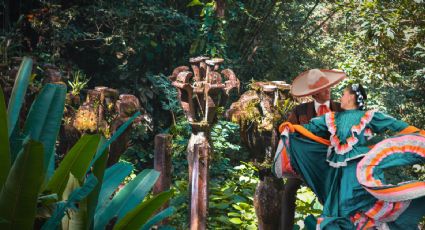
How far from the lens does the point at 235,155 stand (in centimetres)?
927

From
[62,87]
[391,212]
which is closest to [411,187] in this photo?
[391,212]

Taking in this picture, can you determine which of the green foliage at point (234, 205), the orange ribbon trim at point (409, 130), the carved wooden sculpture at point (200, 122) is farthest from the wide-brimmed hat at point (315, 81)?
the green foliage at point (234, 205)

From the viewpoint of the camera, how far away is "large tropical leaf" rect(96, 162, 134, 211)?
1.86 metres

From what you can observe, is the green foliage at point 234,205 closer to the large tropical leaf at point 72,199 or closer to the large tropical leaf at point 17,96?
the large tropical leaf at point 17,96

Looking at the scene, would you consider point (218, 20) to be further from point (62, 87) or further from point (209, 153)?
point (62, 87)

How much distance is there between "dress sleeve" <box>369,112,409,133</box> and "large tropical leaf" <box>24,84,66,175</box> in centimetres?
240

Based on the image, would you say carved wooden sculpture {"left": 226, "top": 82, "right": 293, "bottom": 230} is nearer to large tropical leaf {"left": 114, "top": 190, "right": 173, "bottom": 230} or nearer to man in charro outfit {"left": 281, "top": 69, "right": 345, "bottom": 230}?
man in charro outfit {"left": 281, "top": 69, "right": 345, "bottom": 230}

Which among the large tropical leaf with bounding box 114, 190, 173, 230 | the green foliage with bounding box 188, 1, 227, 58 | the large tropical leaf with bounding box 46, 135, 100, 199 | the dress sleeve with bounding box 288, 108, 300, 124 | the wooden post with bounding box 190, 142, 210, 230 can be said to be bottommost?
the wooden post with bounding box 190, 142, 210, 230

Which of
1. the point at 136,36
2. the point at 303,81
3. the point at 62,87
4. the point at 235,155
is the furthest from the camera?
the point at 235,155

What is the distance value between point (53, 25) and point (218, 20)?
2.49m

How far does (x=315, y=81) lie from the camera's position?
3.72m

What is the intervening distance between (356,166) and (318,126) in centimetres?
37

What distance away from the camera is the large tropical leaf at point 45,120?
156 centimetres

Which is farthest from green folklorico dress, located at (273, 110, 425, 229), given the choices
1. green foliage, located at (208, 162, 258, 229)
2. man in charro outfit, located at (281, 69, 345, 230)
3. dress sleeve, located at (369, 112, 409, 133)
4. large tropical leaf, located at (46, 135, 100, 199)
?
large tropical leaf, located at (46, 135, 100, 199)
